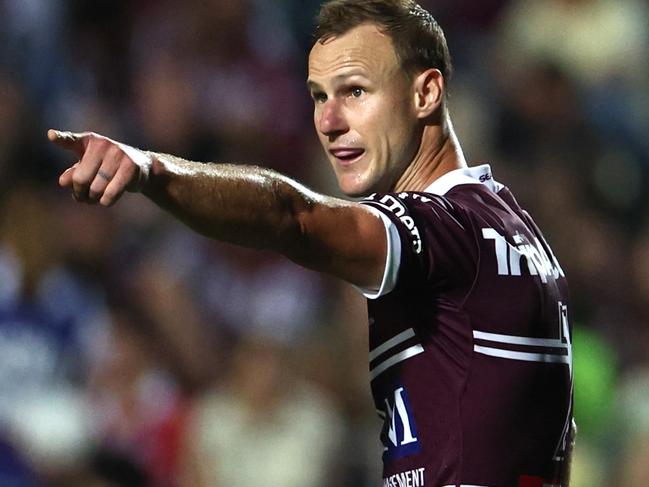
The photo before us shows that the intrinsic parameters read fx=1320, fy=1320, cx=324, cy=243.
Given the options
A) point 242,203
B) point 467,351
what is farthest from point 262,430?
point 242,203

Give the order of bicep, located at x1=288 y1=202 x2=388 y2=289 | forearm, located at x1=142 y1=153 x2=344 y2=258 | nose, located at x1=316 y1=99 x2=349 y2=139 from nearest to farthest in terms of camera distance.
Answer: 1. forearm, located at x1=142 y1=153 x2=344 y2=258
2. bicep, located at x1=288 y1=202 x2=388 y2=289
3. nose, located at x1=316 y1=99 x2=349 y2=139

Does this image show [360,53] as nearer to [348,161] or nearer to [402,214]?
[348,161]

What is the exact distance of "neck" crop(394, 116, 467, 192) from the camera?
3787 millimetres

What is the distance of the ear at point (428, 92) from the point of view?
Answer: 3.78 meters

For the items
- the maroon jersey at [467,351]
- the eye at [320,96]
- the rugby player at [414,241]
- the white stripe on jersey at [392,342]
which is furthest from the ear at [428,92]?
the white stripe on jersey at [392,342]

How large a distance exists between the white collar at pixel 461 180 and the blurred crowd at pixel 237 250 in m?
2.79

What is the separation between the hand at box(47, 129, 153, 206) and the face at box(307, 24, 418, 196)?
41.8 inches

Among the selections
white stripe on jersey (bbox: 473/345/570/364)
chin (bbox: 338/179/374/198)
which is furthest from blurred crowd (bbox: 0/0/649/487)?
white stripe on jersey (bbox: 473/345/570/364)

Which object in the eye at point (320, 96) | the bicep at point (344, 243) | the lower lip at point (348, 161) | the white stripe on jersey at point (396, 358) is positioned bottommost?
the white stripe on jersey at point (396, 358)

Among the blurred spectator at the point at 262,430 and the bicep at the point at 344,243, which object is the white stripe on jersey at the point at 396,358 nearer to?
the bicep at the point at 344,243

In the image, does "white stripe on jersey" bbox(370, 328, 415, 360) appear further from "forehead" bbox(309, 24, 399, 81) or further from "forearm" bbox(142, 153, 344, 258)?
"forehead" bbox(309, 24, 399, 81)

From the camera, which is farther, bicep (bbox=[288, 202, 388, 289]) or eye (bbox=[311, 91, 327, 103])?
→ eye (bbox=[311, 91, 327, 103])

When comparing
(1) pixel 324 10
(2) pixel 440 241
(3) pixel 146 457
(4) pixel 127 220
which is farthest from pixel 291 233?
(4) pixel 127 220

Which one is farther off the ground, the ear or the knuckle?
the ear
